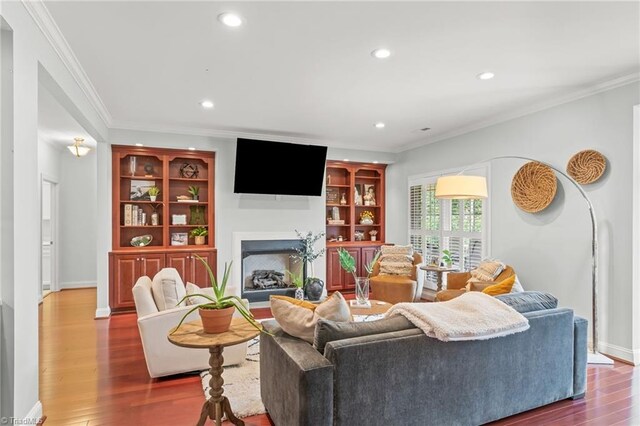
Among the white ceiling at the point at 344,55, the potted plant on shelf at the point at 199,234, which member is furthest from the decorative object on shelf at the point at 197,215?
the white ceiling at the point at 344,55

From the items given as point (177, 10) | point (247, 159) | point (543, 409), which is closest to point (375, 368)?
point (543, 409)

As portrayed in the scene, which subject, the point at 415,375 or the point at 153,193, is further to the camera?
the point at 153,193

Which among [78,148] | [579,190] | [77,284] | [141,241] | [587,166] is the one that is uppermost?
[78,148]

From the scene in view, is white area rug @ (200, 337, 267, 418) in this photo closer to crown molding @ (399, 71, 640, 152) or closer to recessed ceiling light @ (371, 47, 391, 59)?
recessed ceiling light @ (371, 47, 391, 59)

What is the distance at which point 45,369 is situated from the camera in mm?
3289

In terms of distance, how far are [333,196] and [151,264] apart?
3428 mm

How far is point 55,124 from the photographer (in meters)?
5.19

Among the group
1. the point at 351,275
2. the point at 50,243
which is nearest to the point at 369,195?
the point at 351,275

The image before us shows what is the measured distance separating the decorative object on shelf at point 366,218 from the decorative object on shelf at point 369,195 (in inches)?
7.4

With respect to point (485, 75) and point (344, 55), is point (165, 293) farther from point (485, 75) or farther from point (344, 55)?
point (485, 75)

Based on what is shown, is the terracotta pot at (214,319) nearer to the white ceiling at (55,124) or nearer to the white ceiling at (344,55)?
the white ceiling at (344,55)

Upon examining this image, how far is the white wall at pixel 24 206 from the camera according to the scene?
6.93ft

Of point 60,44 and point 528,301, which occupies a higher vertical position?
point 60,44

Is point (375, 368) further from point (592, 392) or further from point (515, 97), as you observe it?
point (515, 97)
